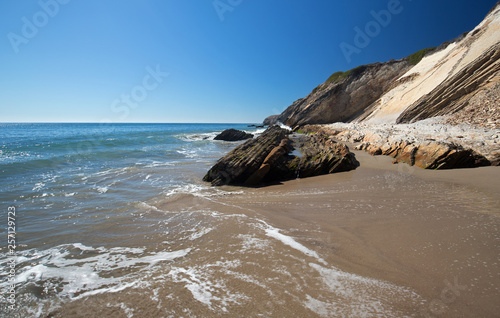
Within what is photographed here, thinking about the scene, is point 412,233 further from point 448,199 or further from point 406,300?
point 448,199

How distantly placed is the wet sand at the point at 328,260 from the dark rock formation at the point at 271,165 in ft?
8.92

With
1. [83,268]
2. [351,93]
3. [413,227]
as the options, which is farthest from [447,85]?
[83,268]

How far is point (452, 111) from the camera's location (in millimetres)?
15516

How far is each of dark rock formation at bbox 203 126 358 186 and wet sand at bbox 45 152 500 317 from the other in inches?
107

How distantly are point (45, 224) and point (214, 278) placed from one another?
216 inches

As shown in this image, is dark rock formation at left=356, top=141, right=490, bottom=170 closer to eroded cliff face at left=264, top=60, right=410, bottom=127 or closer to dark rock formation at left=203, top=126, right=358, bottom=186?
dark rock formation at left=203, top=126, right=358, bottom=186

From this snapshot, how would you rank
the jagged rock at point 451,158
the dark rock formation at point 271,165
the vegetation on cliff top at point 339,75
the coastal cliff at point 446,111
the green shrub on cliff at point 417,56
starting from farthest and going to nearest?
the vegetation on cliff top at point 339,75 → the green shrub on cliff at point 417,56 → the dark rock formation at point 271,165 → the coastal cliff at point 446,111 → the jagged rock at point 451,158

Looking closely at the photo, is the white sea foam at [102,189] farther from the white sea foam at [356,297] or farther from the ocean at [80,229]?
the white sea foam at [356,297]

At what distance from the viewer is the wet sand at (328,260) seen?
279 cm

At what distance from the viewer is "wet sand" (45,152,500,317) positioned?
9.14 feet

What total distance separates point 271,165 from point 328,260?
19.6ft

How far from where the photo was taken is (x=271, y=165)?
946 cm

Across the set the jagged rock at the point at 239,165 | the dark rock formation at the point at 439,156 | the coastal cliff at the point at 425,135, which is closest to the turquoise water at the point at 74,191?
the jagged rock at the point at 239,165

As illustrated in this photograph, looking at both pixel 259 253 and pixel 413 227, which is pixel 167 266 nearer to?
pixel 259 253
